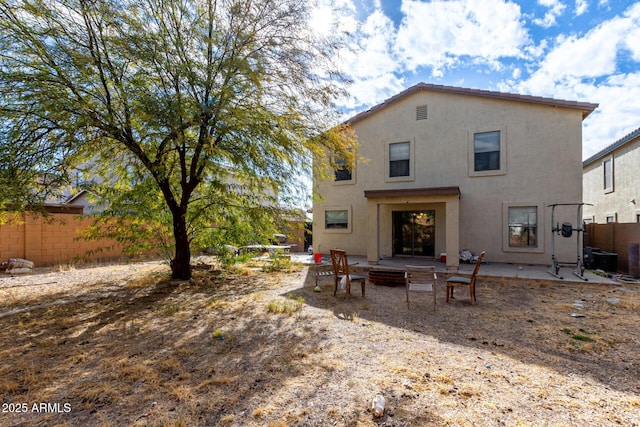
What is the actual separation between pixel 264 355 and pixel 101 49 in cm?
656

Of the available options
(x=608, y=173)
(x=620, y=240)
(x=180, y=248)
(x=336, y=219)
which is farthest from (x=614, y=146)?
(x=180, y=248)

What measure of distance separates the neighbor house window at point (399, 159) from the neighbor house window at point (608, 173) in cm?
1162

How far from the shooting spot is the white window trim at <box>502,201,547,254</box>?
1050cm

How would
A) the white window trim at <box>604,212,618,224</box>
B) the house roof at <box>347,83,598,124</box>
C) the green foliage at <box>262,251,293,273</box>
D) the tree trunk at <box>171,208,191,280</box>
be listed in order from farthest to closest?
the white window trim at <box>604,212,618,224</box>
the house roof at <box>347,83,598,124</box>
the green foliage at <box>262,251,293,273</box>
the tree trunk at <box>171,208,191,280</box>

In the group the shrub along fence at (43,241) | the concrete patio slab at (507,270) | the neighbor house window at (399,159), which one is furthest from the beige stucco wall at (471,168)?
the shrub along fence at (43,241)

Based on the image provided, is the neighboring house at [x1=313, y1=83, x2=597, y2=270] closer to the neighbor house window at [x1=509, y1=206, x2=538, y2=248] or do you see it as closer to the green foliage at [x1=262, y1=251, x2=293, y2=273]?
the neighbor house window at [x1=509, y1=206, x2=538, y2=248]

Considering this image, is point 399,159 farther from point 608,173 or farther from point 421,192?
point 608,173

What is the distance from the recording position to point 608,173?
15.5 meters

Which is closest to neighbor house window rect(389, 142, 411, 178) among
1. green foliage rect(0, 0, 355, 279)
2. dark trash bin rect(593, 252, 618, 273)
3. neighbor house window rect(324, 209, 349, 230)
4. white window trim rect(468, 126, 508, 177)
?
Answer: white window trim rect(468, 126, 508, 177)

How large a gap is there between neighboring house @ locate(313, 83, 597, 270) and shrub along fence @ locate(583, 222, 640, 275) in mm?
1521

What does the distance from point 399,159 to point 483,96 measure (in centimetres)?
379

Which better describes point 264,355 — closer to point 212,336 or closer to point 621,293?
point 212,336

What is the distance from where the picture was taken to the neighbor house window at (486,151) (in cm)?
1110

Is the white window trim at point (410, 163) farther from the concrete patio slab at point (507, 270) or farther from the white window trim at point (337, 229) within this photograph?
the concrete patio slab at point (507, 270)
